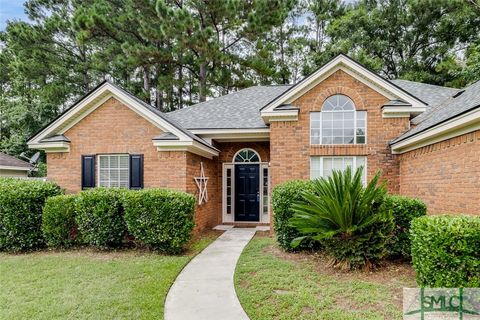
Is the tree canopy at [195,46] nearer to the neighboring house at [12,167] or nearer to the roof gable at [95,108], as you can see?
the neighboring house at [12,167]

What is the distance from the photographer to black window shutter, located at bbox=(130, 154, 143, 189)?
9812mm

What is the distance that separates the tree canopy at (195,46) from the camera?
20094mm

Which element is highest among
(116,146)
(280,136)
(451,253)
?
(280,136)

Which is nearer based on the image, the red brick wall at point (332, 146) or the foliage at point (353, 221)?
the foliage at point (353, 221)

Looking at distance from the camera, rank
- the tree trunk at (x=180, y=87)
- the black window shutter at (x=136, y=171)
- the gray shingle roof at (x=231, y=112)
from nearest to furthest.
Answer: the black window shutter at (x=136, y=171) < the gray shingle roof at (x=231, y=112) < the tree trunk at (x=180, y=87)

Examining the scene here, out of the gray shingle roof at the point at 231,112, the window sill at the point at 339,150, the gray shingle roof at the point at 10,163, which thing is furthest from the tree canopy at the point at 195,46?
the window sill at the point at 339,150

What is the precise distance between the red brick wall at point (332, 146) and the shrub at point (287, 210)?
2.50 metres

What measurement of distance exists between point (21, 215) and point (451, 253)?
9366 mm

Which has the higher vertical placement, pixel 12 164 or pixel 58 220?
pixel 12 164

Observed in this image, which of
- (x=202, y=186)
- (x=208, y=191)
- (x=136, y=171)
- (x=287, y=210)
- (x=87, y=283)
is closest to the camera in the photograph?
(x=87, y=283)

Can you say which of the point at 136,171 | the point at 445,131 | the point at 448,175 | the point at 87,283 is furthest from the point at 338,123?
the point at 87,283

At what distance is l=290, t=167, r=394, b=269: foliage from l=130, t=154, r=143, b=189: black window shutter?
5745 mm

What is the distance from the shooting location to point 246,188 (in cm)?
1245

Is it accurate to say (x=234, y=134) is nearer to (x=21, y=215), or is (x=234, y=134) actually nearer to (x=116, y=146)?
(x=116, y=146)
